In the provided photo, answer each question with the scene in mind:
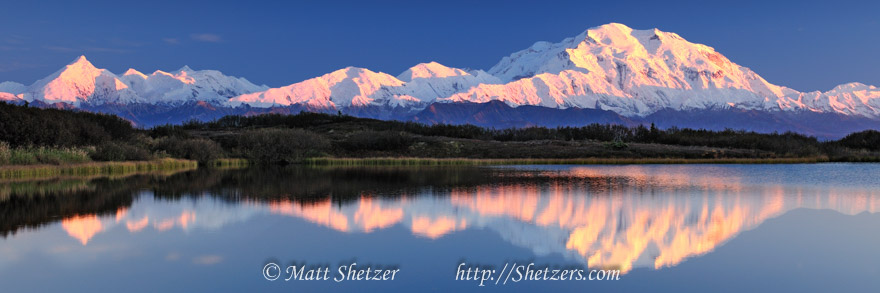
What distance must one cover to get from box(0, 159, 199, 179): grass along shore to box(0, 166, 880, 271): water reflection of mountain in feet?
16.9

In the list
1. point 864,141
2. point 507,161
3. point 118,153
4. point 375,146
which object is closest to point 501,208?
point 118,153

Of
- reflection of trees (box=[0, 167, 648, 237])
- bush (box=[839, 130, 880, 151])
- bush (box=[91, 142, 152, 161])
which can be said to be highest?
bush (box=[839, 130, 880, 151])

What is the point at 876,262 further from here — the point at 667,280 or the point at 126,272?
the point at 126,272

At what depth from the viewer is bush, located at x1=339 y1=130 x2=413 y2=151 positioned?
9231cm

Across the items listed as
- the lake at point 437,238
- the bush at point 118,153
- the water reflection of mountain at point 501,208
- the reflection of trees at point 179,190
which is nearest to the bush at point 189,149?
the bush at point 118,153

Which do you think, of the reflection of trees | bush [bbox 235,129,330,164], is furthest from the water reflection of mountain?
bush [bbox 235,129,330,164]

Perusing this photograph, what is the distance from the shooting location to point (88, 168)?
44.5 meters

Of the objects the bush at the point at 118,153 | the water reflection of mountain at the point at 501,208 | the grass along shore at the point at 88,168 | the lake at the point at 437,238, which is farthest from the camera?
the bush at the point at 118,153

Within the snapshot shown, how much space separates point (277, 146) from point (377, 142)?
26069mm

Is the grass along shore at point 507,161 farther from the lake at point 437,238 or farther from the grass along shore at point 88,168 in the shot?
the lake at point 437,238

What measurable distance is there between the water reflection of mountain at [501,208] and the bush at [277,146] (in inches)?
1189

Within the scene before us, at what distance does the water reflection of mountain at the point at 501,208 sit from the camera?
1855 centimetres

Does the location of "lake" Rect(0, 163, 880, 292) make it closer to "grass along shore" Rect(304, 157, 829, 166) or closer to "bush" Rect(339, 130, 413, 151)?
"grass along shore" Rect(304, 157, 829, 166)

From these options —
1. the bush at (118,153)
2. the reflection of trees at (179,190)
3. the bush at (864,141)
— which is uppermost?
the bush at (864,141)
